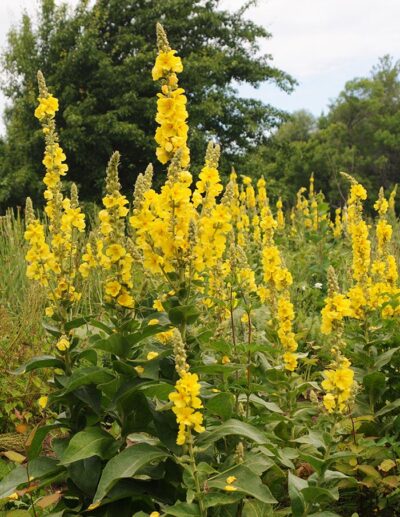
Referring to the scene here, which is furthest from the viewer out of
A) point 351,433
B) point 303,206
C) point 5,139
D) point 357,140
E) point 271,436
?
point 357,140

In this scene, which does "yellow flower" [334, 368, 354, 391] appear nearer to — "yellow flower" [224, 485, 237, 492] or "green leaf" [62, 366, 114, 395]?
"yellow flower" [224, 485, 237, 492]

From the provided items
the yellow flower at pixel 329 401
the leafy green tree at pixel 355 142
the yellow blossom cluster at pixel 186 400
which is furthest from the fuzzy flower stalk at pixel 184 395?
the leafy green tree at pixel 355 142

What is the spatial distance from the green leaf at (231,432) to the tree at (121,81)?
19.5 m

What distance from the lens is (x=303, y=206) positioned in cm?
984

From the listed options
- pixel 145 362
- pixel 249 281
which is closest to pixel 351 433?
pixel 249 281

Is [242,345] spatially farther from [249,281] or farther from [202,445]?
[249,281]

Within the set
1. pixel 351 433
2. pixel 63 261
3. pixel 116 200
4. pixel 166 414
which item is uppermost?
pixel 116 200

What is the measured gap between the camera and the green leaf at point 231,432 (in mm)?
2096

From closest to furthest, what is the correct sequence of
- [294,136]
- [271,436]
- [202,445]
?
[202,445] < [271,436] < [294,136]

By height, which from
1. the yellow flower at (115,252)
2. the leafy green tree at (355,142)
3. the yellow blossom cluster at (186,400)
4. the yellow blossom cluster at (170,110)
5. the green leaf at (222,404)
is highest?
the leafy green tree at (355,142)

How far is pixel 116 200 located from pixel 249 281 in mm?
1286

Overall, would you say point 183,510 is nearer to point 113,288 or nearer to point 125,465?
point 125,465

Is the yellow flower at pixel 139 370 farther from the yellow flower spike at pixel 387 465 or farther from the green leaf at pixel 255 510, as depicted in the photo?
the yellow flower spike at pixel 387 465

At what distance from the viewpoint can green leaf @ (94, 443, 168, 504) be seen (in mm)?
1993
